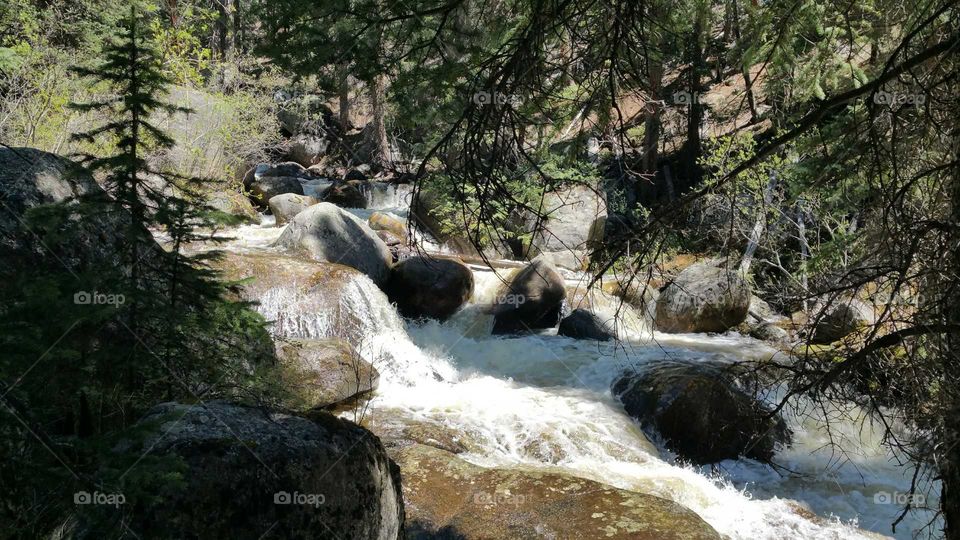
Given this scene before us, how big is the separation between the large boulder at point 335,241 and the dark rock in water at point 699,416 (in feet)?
19.4

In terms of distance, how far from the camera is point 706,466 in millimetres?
7746

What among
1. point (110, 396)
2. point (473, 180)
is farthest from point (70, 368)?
point (473, 180)

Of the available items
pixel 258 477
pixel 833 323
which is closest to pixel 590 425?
pixel 833 323

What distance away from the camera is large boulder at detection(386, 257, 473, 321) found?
12648mm

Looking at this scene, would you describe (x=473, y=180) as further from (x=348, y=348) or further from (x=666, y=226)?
(x=348, y=348)

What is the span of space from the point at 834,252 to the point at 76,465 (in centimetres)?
581

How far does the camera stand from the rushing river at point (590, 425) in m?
6.51

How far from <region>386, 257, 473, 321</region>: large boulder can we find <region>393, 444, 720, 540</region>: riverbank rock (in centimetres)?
749

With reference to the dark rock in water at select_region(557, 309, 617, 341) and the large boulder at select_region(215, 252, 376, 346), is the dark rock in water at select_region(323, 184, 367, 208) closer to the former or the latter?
the large boulder at select_region(215, 252, 376, 346)

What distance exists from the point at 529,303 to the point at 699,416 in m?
5.39

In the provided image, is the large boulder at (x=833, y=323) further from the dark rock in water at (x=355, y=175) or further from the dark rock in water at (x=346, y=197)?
the dark rock in water at (x=355, y=175)

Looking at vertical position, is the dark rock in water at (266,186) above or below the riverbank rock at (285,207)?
above

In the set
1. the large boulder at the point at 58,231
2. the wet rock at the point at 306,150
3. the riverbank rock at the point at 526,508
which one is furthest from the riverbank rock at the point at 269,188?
the riverbank rock at the point at 526,508

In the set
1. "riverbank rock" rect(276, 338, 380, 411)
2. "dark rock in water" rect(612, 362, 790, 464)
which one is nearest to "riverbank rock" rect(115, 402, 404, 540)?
"riverbank rock" rect(276, 338, 380, 411)
